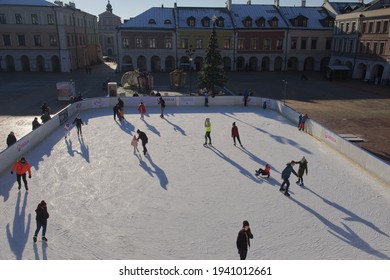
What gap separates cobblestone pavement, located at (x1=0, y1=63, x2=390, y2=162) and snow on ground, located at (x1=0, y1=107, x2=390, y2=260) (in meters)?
4.60

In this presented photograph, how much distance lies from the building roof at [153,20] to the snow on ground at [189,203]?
3604 cm

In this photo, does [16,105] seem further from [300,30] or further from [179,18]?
[300,30]

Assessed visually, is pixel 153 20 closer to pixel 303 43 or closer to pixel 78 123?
pixel 303 43

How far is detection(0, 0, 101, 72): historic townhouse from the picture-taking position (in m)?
49.1

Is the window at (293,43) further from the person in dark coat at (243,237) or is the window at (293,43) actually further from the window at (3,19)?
the person in dark coat at (243,237)

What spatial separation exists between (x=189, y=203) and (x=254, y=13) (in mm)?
49183

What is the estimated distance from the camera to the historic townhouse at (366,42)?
40812mm

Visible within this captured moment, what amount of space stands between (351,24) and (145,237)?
47493 mm

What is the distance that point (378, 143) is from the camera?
19.1 metres

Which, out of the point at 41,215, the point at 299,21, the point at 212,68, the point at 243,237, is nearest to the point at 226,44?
the point at 299,21

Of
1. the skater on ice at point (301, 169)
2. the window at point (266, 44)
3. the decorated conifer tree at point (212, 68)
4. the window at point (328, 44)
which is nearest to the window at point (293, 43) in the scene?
the window at point (266, 44)

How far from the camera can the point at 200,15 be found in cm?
5344

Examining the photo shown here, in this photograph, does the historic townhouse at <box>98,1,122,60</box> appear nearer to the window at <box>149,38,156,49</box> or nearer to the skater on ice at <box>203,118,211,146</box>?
the window at <box>149,38,156,49</box>

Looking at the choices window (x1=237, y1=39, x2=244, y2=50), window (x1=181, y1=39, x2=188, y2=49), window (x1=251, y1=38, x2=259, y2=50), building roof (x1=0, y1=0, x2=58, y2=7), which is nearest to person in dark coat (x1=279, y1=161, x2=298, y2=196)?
window (x1=181, y1=39, x2=188, y2=49)
